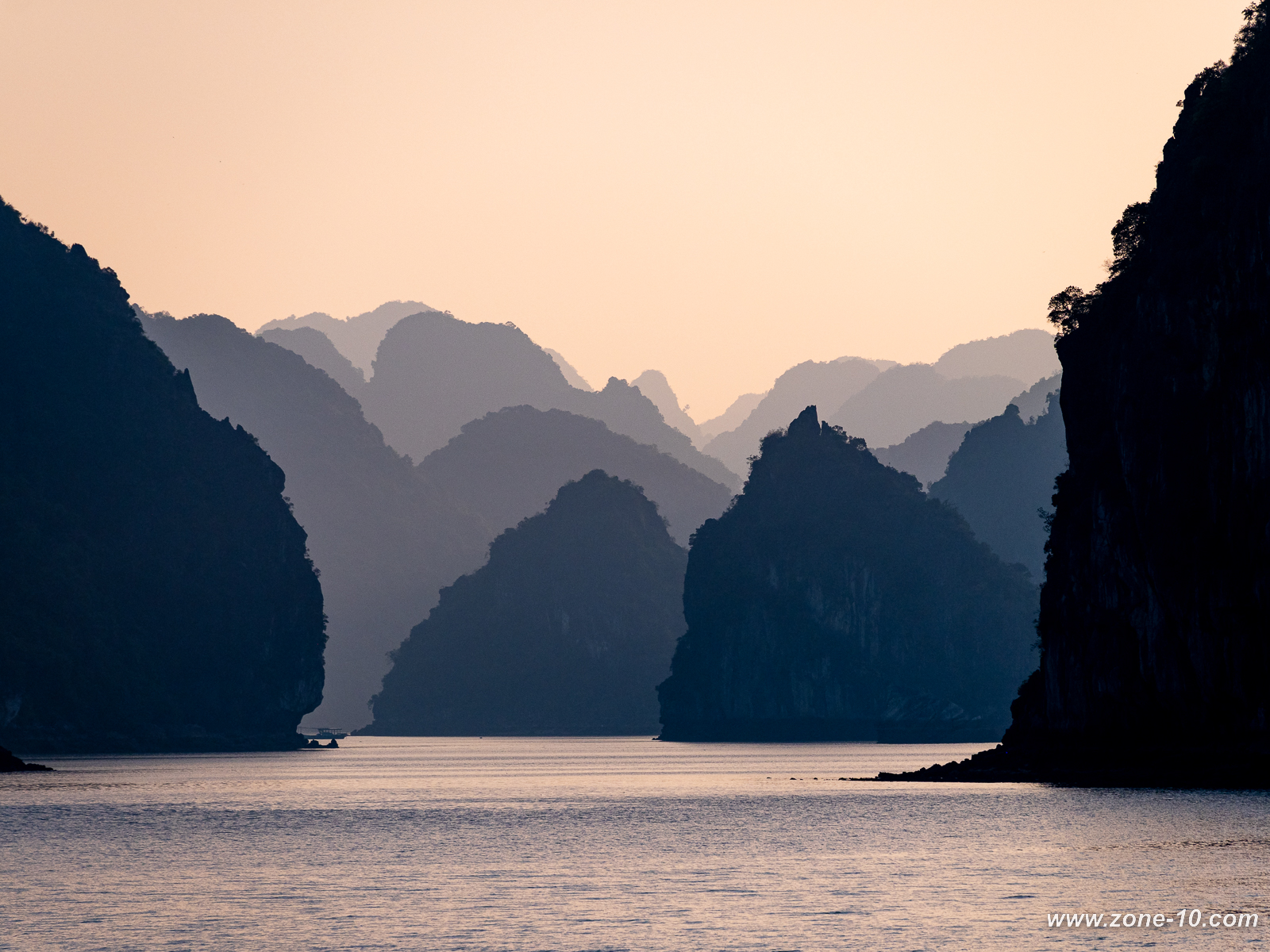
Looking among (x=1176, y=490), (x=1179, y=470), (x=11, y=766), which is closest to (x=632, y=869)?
(x=1176, y=490)

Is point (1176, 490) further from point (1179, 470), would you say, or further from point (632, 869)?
point (632, 869)

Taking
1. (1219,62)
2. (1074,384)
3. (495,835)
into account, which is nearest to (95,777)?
(495,835)

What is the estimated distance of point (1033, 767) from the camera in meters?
104

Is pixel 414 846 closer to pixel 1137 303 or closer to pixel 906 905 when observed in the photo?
pixel 906 905

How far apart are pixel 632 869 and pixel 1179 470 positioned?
45623mm

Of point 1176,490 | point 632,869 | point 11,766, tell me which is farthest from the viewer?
point 11,766

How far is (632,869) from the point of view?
193ft

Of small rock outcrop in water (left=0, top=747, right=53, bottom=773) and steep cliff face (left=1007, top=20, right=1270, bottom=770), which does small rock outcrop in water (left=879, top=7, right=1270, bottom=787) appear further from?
small rock outcrop in water (left=0, top=747, right=53, bottom=773)

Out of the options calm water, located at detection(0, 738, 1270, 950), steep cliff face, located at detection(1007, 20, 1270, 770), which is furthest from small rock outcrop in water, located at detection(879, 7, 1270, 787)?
calm water, located at detection(0, 738, 1270, 950)

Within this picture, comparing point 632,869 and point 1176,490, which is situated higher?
point 1176,490

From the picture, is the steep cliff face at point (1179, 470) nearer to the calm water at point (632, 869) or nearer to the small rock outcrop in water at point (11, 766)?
the calm water at point (632, 869)

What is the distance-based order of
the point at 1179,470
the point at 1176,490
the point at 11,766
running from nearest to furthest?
1. the point at 1179,470
2. the point at 1176,490
3. the point at 11,766

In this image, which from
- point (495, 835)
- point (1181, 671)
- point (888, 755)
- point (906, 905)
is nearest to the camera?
point (906, 905)

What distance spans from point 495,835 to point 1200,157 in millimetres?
54008
